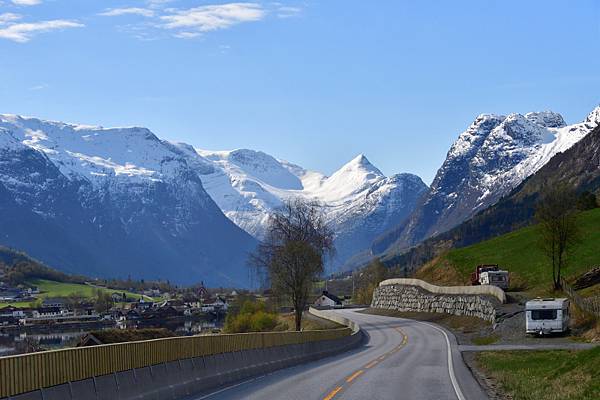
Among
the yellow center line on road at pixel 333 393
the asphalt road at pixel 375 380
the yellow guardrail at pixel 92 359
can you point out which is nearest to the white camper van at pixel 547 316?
the asphalt road at pixel 375 380

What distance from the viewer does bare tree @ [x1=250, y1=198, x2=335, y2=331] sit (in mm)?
97438

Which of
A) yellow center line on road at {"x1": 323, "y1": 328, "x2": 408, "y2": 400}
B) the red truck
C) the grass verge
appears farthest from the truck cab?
the grass verge

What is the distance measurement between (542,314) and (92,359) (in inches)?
1649

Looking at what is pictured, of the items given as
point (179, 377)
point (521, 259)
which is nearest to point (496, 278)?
point (521, 259)

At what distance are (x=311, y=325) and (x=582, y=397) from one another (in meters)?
86.2

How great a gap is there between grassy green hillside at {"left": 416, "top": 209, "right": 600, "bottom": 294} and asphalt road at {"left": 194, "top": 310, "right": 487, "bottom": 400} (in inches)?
1345

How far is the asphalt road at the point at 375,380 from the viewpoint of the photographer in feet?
106

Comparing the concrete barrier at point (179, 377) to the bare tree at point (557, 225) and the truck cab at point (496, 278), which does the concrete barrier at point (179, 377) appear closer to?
the bare tree at point (557, 225)

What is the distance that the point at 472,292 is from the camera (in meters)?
99.2

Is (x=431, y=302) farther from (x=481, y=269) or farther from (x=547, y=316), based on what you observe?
(x=547, y=316)

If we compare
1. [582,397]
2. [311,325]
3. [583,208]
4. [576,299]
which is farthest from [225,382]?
[583,208]

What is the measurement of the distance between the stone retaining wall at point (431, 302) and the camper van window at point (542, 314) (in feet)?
59.0

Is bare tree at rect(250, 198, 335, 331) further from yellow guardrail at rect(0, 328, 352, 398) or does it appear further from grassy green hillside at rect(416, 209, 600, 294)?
yellow guardrail at rect(0, 328, 352, 398)

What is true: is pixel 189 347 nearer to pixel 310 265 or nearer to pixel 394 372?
pixel 394 372
